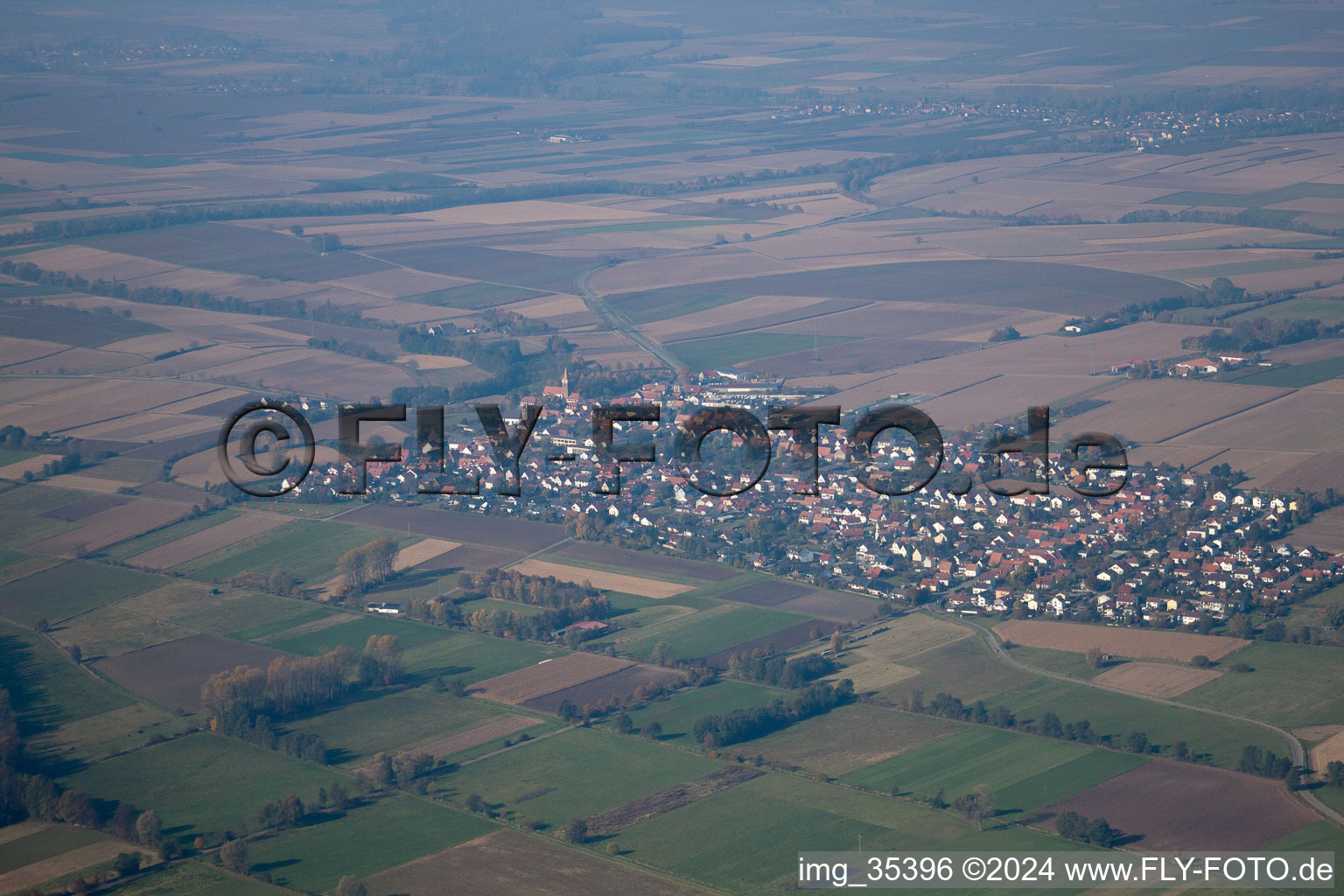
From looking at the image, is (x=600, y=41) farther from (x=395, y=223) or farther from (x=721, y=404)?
(x=721, y=404)

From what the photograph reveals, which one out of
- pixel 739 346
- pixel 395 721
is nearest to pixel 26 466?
pixel 395 721

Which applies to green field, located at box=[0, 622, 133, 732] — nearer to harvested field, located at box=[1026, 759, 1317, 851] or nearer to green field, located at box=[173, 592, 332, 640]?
green field, located at box=[173, 592, 332, 640]

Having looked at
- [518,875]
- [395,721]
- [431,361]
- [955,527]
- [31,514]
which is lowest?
[518,875]


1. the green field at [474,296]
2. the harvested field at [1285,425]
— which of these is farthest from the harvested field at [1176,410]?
the green field at [474,296]

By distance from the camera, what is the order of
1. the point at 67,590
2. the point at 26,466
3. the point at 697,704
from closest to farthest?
the point at 697,704, the point at 67,590, the point at 26,466

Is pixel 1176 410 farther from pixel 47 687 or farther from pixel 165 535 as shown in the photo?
pixel 47 687

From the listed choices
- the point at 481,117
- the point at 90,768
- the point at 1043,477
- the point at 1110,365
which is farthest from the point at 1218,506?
the point at 481,117
